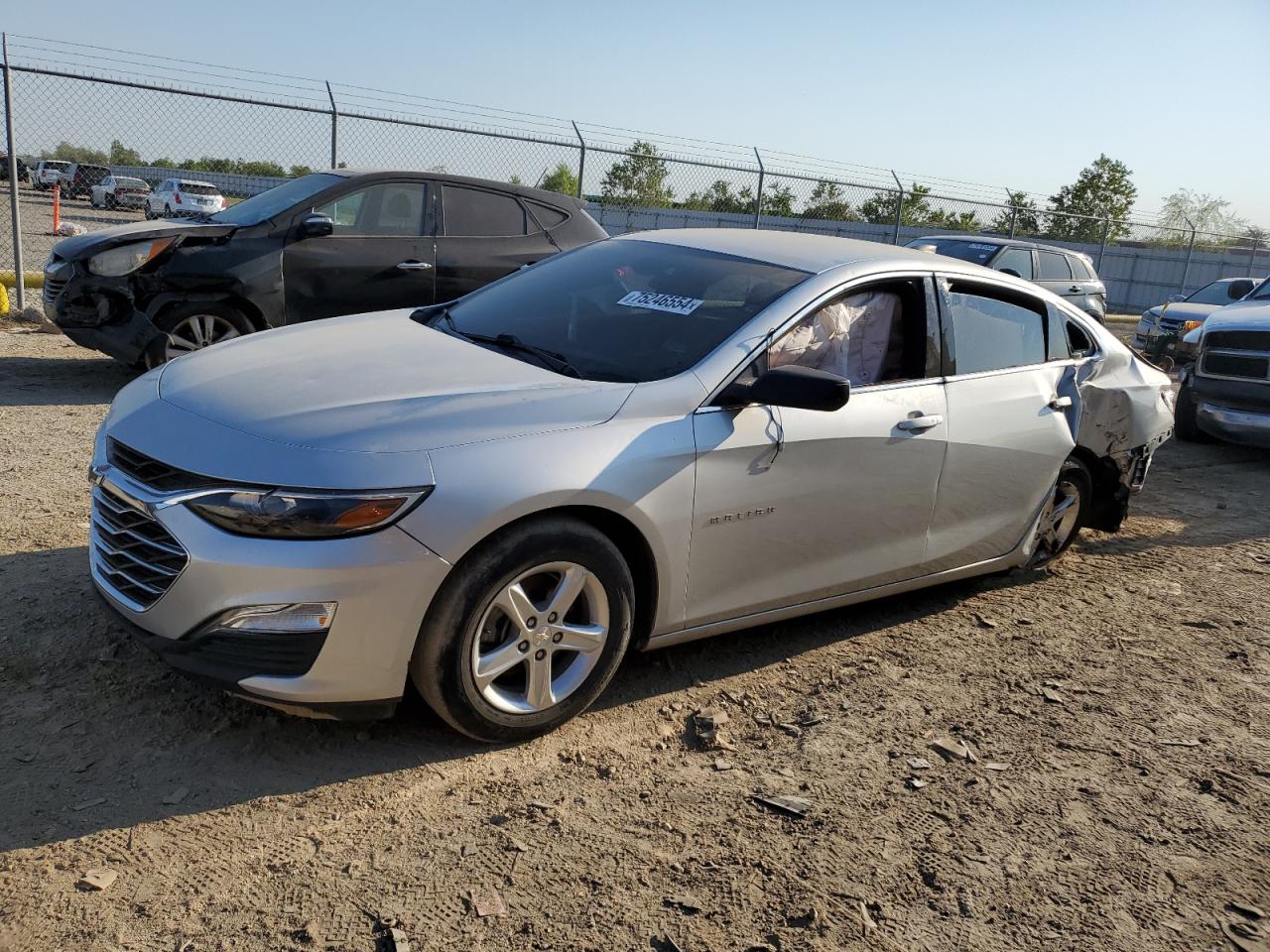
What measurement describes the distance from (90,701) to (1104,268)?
102 feet

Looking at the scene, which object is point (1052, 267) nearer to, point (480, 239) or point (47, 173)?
point (480, 239)

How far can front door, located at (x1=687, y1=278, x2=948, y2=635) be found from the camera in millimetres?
3645

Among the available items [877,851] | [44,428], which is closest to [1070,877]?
[877,851]

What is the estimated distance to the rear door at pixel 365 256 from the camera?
7.99 m

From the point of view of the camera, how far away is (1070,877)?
9.84 ft

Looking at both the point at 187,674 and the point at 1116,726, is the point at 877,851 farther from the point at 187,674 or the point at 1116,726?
the point at 187,674

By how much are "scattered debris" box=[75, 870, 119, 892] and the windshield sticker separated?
8.50 feet

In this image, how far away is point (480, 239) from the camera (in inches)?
339

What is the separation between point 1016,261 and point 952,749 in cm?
1189

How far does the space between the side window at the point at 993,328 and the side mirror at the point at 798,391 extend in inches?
47.2

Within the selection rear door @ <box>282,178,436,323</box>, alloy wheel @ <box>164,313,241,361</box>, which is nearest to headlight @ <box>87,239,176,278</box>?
alloy wheel @ <box>164,313,241,361</box>

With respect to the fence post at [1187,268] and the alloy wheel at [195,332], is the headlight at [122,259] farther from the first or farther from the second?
the fence post at [1187,268]

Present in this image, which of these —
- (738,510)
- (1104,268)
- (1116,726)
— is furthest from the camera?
(1104,268)

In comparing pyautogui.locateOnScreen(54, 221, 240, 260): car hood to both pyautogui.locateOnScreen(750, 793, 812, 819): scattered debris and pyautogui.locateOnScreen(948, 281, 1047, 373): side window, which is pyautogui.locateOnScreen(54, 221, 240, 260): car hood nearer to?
pyautogui.locateOnScreen(948, 281, 1047, 373): side window
